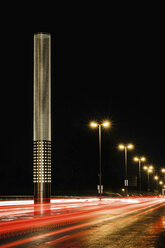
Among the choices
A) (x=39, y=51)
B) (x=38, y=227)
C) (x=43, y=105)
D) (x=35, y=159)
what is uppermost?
(x=39, y=51)

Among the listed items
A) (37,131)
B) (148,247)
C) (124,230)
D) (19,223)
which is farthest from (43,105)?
(148,247)


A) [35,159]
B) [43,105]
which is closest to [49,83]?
[43,105]

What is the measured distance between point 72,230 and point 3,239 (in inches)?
138

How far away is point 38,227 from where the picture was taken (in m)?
17.4

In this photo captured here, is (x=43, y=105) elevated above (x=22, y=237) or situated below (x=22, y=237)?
above

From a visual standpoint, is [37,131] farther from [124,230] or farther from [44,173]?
[124,230]

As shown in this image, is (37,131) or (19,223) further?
(37,131)

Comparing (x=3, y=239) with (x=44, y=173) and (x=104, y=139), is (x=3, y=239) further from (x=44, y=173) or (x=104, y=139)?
(x=104, y=139)

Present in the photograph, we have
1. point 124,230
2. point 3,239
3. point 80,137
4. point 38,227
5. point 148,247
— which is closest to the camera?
point 148,247

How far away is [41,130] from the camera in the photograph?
43344 millimetres

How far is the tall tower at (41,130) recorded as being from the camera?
43.5 metres

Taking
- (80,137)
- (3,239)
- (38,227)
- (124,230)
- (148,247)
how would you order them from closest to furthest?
(148,247)
(3,239)
(124,230)
(38,227)
(80,137)

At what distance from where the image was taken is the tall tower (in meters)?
43.5

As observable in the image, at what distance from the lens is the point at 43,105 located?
1725 inches
